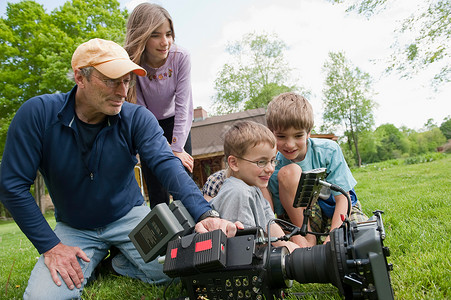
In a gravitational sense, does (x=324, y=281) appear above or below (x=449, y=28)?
below

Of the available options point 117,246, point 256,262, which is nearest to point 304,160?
point 256,262

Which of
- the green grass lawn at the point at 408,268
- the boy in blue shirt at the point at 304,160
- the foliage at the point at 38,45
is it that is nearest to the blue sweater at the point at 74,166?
the green grass lawn at the point at 408,268

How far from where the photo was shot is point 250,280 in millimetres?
1496

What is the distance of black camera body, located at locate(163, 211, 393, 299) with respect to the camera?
4.53ft

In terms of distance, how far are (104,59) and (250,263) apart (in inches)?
57.2

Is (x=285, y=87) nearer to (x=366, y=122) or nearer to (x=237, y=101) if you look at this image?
(x=237, y=101)

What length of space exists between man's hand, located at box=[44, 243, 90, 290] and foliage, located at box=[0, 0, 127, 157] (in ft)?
43.4

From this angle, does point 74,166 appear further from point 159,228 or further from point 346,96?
point 346,96

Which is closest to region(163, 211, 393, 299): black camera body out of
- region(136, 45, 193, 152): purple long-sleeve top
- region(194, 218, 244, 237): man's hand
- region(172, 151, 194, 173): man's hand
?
region(194, 218, 244, 237): man's hand

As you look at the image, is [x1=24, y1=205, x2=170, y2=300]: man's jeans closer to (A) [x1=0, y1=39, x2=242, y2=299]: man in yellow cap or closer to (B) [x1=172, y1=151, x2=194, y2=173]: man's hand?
(A) [x1=0, y1=39, x2=242, y2=299]: man in yellow cap

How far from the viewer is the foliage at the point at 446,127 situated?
135ft

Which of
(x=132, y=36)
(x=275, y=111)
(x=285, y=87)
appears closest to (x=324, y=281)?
(x=275, y=111)

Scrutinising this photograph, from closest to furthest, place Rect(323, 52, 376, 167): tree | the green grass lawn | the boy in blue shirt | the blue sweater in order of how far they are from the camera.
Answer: the green grass lawn, the blue sweater, the boy in blue shirt, Rect(323, 52, 376, 167): tree

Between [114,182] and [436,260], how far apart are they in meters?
1.94
